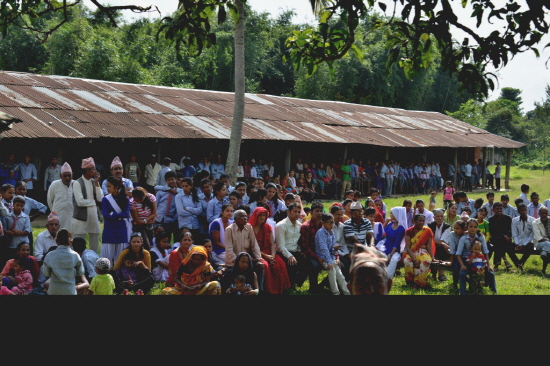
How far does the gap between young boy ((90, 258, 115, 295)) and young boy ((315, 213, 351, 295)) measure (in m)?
3.00

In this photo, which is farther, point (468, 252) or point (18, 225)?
point (468, 252)

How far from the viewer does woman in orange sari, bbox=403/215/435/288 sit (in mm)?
10164

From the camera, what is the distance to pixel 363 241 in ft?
31.8

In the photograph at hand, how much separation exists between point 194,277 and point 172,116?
1262cm

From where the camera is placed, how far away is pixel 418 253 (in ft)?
33.6

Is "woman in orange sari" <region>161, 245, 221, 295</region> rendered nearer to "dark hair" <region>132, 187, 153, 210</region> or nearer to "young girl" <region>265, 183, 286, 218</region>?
"dark hair" <region>132, 187, 153, 210</region>

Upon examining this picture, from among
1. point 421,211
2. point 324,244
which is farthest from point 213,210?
point 421,211

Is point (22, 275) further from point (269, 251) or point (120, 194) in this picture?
point (269, 251)

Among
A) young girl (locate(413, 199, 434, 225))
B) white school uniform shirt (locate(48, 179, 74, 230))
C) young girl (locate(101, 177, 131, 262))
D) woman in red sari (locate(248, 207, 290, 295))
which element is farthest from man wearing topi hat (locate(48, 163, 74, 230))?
young girl (locate(413, 199, 434, 225))

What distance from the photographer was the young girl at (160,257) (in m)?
9.35

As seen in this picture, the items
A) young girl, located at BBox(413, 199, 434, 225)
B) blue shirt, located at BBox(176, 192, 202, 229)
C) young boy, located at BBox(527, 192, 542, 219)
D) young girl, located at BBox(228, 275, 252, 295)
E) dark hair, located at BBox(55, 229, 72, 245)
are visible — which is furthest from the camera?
young boy, located at BBox(527, 192, 542, 219)

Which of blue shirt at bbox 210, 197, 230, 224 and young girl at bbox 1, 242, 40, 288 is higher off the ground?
blue shirt at bbox 210, 197, 230, 224

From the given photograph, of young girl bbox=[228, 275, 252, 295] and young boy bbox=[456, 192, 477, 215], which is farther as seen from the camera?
young boy bbox=[456, 192, 477, 215]

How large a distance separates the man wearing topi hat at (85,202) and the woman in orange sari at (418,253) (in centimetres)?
483
